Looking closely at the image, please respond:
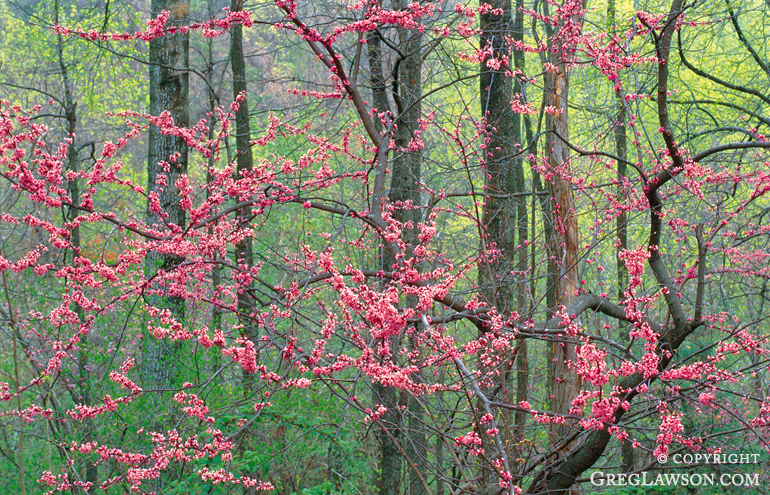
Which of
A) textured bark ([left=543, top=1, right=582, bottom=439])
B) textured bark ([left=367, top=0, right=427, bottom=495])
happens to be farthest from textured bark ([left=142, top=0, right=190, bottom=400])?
textured bark ([left=543, top=1, right=582, bottom=439])

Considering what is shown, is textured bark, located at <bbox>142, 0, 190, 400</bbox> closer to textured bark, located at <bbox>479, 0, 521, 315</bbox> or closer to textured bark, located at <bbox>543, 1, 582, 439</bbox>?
textured bark, located at <bbox>479, 0, 521, 315</bbox>

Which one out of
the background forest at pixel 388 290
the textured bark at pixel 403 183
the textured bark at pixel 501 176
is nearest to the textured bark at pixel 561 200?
the background forest at pixel 388 290

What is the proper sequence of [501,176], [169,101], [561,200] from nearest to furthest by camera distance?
[561,200] → [169,101] → [501,176]

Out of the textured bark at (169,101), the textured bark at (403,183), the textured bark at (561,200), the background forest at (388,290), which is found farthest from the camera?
the textured bark at (403,183)

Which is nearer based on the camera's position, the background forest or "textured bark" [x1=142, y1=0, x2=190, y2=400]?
the background forest

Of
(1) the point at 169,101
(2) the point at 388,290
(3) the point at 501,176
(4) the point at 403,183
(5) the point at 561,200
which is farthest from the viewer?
(4) the point at 403,183

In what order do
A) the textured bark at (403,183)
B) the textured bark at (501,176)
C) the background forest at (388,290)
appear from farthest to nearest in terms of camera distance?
the textured bark at (403,183) → the textured bark at (501,176) → the background forest at (388,290)

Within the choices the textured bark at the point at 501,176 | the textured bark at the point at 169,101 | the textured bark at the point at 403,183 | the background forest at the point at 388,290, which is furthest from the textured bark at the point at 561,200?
the textured bark at the point at 169,101

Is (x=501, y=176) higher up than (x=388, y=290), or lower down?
higher up

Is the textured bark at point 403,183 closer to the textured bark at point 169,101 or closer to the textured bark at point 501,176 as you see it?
the textured bark at point 501,176

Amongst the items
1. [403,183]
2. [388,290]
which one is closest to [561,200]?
[403,183]

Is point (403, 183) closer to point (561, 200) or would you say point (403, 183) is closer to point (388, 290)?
point (561, 200)

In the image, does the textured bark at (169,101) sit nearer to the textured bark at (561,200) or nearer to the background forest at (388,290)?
the background forest at (388,290)

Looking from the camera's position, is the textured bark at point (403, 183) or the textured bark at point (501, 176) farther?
the textured bark at point (403, 183)
